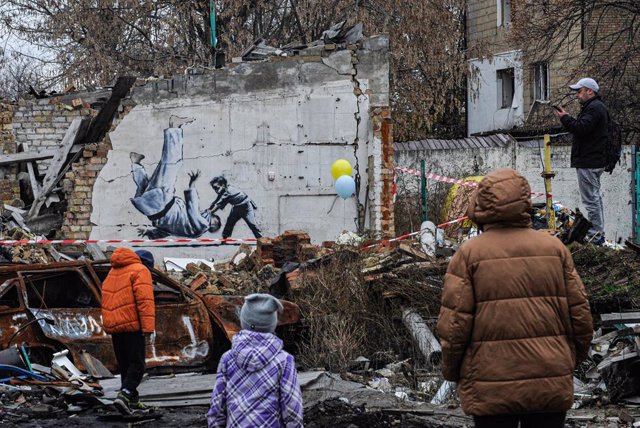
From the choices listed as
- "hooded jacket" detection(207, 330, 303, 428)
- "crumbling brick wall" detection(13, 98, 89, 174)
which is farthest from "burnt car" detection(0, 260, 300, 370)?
"crumbling brick wall" detection(13, 98, 89, 174)

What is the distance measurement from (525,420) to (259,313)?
1.42m

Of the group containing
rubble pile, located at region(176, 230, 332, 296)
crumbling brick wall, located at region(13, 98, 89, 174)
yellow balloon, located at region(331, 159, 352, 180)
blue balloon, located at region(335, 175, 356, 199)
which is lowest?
rubble pile, located at region(176, 230, 332, 296)

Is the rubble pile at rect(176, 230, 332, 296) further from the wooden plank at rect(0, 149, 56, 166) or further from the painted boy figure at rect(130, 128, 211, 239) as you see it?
the wooden plank at rect(0, 149, 56, 166)

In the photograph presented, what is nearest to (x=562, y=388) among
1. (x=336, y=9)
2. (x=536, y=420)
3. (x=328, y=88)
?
(x=536, y=420)

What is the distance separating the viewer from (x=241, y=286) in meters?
14.0

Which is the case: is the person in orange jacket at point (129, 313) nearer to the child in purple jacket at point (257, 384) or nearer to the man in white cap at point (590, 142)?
the child in purple jacket at point (257, 384)

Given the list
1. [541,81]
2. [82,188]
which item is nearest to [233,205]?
[82,188]

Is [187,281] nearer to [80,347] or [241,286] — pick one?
[241,286]

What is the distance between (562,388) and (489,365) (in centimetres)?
34

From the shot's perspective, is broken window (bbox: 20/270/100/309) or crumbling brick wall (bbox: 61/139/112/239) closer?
broken window (bbox: 20/270/100/309)

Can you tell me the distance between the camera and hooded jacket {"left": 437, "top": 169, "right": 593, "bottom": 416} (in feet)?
15.5

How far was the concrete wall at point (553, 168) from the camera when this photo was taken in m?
21.8

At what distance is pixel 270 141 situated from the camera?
18.1m

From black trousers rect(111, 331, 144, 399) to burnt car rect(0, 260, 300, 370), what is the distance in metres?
1.11
